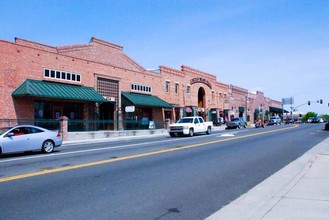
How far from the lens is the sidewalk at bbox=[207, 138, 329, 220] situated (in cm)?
575

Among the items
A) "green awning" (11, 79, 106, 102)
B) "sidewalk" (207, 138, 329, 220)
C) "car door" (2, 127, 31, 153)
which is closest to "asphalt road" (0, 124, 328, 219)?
"sidewalk" (207, 138, 329, 220)

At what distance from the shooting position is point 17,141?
49.9 feet

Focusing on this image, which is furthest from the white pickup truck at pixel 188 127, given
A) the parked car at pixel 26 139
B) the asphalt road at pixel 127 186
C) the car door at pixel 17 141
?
the asphalt road at pixel 127 186

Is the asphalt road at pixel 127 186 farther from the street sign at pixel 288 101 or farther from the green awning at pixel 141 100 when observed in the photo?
the street sign at pixel 288 101

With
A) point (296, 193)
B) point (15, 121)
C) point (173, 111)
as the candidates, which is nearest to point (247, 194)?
point (296, 193)

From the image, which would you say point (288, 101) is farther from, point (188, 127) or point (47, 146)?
point (47, 146)

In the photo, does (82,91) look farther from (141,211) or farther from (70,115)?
(141,211)

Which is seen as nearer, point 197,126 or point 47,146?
point 47,146

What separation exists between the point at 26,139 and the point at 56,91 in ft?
38.1

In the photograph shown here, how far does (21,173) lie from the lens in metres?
10.2

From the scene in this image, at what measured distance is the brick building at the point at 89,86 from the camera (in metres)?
25.1

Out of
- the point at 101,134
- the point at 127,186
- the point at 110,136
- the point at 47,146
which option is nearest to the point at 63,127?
the point at 101,134

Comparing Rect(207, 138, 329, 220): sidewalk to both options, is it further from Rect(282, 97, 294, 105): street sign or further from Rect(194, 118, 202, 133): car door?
Rect(282, 97, 294, 105): street sign

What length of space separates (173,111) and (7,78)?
24608 mm
